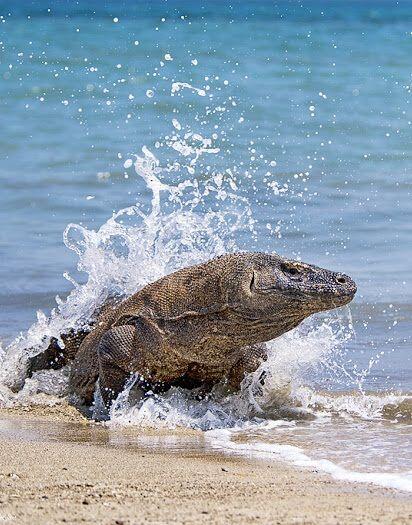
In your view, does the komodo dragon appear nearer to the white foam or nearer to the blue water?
the white foam

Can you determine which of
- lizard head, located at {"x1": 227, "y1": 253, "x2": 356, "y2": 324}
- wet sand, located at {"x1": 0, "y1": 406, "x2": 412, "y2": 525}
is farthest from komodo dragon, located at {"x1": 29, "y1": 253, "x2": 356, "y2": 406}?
wet sand, located at {"x1": 0, "y1": 406, "x2": 412, "y2": 525}

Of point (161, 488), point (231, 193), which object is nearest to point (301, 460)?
point (161, 488)

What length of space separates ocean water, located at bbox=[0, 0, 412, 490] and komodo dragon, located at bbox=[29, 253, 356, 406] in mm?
161

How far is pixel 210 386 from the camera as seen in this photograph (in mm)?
7629

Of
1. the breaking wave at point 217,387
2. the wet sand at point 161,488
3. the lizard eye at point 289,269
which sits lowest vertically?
the wet sand at point 161,488

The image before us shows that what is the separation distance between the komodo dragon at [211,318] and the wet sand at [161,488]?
29.6 inches

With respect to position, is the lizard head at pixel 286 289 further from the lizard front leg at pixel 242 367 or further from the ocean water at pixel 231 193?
the ocean water at pixel 231 193

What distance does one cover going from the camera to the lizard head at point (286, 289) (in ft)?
23.0

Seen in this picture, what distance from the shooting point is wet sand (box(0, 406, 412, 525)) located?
446 cm

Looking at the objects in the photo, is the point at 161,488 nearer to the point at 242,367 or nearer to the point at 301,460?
the point at 301,460

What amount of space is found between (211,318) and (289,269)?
Answer: 1.62 feet

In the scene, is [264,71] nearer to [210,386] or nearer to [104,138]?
[104,138]

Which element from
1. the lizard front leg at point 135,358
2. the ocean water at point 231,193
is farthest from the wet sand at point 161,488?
the lizard front leg at point 135,358

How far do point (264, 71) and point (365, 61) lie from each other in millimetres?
4068
